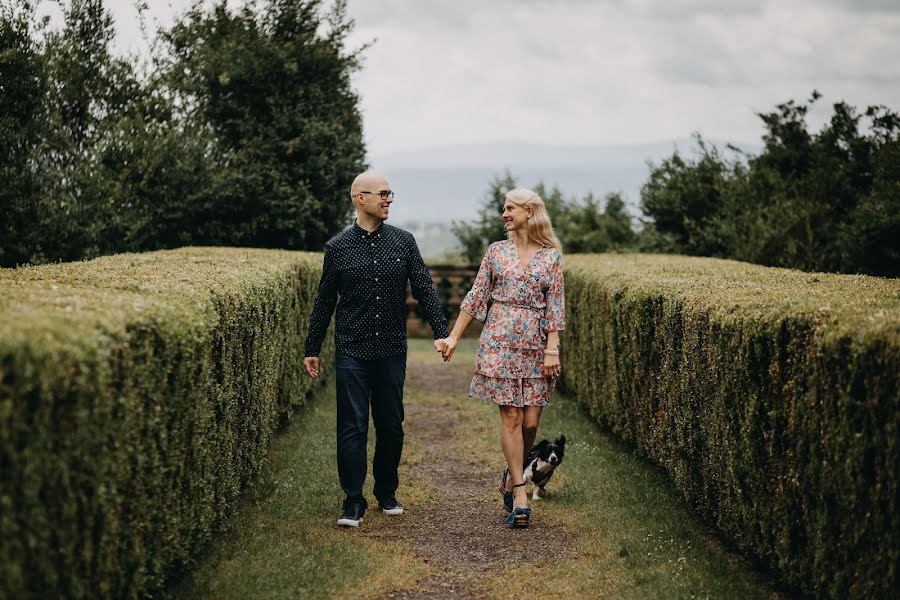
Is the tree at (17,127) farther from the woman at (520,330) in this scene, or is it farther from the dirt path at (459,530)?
the woman at (520,330)

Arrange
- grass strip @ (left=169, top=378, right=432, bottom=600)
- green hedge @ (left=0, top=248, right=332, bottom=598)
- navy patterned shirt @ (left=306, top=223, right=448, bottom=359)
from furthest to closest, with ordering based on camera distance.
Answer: navy patterned shirt @ (left=306, top=223, right=448, bottom=359)
grass strip @ (left=169, top=378, right=432, bottom=600)
green hedge @ (left=0, top=248, right=332, bottom=598)

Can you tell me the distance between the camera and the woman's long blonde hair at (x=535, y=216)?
278 inches

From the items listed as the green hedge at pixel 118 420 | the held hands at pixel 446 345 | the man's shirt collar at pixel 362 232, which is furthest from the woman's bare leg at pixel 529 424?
the green hedge at pixel 118 420

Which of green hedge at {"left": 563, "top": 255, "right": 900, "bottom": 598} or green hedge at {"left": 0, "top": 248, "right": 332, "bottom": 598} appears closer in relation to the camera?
green hedge at {"left": 0, "top": 248, "right": 332, "bottom": 598}

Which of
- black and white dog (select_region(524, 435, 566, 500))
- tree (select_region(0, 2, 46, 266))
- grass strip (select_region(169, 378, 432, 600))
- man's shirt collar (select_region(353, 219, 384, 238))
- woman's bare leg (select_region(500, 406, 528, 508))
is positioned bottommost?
grass strip (select_region(169, 378, 432, 600))

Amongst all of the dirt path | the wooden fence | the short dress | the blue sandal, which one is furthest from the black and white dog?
the wooden fence

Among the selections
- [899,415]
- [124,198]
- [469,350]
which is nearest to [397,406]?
[899,415]

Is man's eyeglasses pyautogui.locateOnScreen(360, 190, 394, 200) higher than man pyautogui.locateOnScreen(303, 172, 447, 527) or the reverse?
higher

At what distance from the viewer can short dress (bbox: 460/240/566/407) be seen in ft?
22.9

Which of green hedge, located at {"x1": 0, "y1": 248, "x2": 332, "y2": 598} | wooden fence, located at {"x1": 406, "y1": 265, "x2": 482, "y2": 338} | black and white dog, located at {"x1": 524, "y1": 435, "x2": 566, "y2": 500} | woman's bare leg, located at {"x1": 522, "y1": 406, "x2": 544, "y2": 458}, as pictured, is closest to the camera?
green hedge, located at {"x1": 0, "y1": 248, "x2": 332, "y2": 598}

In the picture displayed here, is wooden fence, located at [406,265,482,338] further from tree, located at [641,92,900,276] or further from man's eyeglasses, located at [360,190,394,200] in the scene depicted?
man's eyeglasses, located at [360,190,394,200]

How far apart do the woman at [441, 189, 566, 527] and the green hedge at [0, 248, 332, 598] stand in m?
1.79

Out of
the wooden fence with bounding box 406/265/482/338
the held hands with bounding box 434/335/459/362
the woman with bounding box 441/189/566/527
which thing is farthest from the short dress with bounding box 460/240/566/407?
the wooden fence with bounding box 406/265/482/338

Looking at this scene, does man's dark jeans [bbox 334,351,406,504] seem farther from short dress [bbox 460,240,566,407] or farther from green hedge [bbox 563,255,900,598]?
green hedge [bbox 563,255,900,598]
